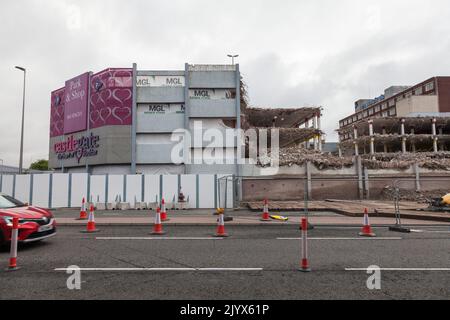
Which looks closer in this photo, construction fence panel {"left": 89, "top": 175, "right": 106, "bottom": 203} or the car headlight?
the car headlight

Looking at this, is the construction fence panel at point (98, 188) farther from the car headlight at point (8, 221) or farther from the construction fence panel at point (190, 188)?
the car headlight at point (8, 221)

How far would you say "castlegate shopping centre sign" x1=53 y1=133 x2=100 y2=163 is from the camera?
31.9m

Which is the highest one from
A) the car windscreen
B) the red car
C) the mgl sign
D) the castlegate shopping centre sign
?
the mgl sign

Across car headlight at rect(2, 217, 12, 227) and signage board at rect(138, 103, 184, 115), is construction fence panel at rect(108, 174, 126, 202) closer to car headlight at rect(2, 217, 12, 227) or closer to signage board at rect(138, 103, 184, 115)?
signage board at rect(138, 103, 184, 115)

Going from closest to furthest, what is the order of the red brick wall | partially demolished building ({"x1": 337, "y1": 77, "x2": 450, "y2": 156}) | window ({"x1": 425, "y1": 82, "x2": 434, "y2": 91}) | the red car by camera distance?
the red car < partially demolished building ({"x1": 337, "y1": 77, "x2": 450, "y2": 156}) < the red brick wall < window ({"x1": 425, "y1": 82, "x2": 434, "y2": 91})

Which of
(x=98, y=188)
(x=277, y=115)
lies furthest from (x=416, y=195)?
(x=98, y=188)

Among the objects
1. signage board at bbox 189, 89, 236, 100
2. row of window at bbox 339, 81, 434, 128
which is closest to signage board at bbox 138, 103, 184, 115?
signage board at bbox 189, 89, 236, 100

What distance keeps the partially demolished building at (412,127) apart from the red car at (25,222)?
159 feet

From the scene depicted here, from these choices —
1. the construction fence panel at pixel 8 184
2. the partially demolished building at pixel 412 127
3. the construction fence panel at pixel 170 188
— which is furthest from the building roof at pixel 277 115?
the construction fence panel at pixel 8 184

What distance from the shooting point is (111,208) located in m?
19.1

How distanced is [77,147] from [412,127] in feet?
193

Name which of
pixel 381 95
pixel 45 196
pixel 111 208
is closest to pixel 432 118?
pixel 381 95

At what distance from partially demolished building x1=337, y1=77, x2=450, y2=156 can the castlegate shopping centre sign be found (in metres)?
41.6

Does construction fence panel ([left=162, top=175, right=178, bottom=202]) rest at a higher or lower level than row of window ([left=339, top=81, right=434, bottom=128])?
lower
